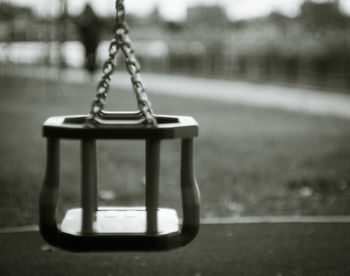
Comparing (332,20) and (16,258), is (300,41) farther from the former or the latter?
(16,258)

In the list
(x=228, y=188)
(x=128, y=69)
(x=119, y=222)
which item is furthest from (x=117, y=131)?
(x=228, y=188)

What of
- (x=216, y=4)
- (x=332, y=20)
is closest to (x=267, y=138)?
(x=332, y=20)

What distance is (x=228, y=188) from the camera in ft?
20.1

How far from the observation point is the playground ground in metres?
3.55

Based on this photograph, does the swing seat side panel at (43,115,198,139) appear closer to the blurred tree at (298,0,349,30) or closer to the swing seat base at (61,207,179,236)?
the swing seat base at (61,207,179,236)

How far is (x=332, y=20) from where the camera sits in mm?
24797

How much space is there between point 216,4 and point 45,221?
107 feet

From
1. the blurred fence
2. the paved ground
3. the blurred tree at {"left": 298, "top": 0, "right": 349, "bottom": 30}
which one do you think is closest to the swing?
the paved ground

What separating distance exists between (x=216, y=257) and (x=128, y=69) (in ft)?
5.79

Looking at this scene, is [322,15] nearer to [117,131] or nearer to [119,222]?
[119,222]

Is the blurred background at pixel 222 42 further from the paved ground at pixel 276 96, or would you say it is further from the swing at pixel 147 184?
the swing at pixel 147 184

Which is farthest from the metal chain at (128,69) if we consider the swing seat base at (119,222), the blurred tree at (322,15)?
the blurred tree at (322,15)

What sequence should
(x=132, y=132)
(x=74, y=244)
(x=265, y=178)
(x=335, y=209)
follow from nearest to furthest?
(x=132, y=132) < (x=74, y=244) < (x=335, y=209) < (x=265, y=178)

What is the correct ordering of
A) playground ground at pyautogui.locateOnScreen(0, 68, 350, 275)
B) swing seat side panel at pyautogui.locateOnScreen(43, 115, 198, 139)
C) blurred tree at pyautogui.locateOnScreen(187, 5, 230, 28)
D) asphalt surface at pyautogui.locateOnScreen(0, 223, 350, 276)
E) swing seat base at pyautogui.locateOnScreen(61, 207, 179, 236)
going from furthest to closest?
blurred tree at pyautogui.locateOnScreen(187, 5, 230, 28), playground ground at pyautogui.locateOnScreen(0, 68, 350, 275), asphalt surface at pyautogui.locateOnScreen(0, 223, 350, 276), swing seat base at pyautogui.locateOnScreen(61, 207, 179, 236), swing seat side panel at pyautogui.locateOnScreen(43, 115, 198, 139)
